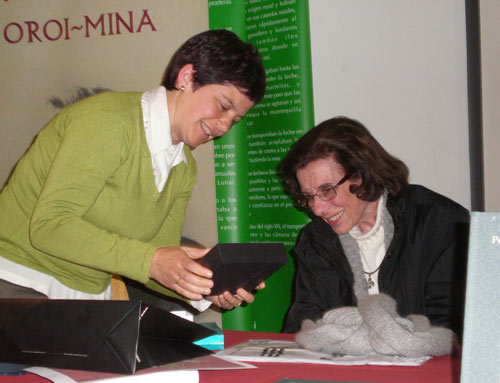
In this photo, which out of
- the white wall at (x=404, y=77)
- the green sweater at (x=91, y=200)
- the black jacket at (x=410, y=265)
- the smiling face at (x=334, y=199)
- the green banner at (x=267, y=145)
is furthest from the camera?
the green banner at (x=267, y=145)

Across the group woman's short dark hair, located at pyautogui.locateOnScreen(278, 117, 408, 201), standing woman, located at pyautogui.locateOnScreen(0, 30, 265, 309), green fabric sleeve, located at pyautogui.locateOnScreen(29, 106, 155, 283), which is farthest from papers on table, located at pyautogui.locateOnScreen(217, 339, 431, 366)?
woman's short dark hair, located at pyautogui.locateOnScreen(278, 117, 408, 201)

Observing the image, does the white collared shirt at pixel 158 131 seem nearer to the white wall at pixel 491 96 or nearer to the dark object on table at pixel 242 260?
the dark object on table at pixel 242 260

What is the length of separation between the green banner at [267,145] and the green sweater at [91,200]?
1134 mm

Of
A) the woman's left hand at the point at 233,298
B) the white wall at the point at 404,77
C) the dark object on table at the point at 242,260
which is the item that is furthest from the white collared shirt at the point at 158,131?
the white wall at the point at 404,77

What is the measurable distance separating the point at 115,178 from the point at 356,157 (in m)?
0.99

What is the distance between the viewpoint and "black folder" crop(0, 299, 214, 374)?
1.18 meters

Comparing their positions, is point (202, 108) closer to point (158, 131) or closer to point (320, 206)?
point (158, 131)

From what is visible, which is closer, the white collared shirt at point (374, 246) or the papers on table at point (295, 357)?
the papers on table at point (295, 357)

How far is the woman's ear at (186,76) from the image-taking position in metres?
1.88

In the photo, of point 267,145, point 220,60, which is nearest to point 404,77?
point 267,145

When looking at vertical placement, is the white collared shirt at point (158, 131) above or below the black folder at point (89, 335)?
above

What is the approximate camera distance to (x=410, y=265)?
88.7 inches

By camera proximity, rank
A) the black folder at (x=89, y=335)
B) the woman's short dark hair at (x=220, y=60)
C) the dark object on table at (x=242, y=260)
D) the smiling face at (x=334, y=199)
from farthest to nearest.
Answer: the smiling face at (x=334, y=199), the woman's short dark hair at (x=220, y=60), the dark object on table at (x=242, y=260), the black folder at (x=89, y=335)

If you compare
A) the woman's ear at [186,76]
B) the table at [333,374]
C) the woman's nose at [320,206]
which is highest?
the woman's ear at [186,76]
